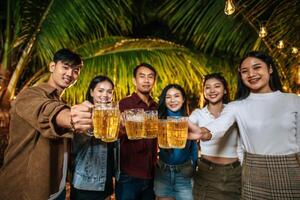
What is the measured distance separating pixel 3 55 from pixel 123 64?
59.4 inches

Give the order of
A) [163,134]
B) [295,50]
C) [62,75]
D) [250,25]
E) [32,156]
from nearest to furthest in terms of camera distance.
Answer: [32,156], [163,134], [62,75], [295,50], [250,25]

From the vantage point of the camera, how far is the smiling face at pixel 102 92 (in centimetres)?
262

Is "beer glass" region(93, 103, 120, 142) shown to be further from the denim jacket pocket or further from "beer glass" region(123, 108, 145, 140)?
the denim jacket pocket

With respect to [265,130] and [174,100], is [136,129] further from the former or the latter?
[174,100]

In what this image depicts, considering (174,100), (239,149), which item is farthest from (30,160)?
(239,149)

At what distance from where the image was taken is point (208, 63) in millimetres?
4969

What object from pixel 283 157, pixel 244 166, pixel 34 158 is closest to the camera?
pixel 34 158

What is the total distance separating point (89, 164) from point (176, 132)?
1.02 metres

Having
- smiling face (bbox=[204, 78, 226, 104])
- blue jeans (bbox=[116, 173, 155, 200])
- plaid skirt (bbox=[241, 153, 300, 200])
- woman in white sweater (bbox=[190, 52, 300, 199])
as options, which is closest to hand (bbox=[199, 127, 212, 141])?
woman in white sweater (bbox=[190, 52, 300, 199])

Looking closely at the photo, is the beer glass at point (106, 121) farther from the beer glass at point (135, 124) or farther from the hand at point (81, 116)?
the beer glass at point (135, 124)

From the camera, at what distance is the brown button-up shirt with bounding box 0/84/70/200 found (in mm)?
1705

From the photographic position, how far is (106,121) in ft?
4.80

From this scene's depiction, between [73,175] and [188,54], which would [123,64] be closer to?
[188,54]

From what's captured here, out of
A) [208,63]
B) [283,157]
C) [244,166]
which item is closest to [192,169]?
[244,166]
